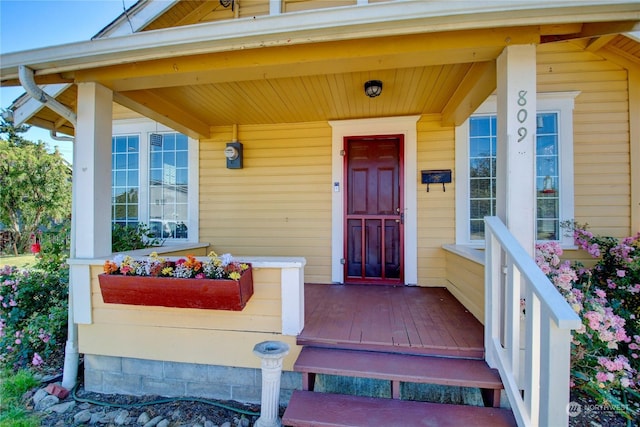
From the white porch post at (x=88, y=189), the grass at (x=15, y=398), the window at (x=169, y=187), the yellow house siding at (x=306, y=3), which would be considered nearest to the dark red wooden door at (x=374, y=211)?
the yellow house siding at (x=306, y=3)

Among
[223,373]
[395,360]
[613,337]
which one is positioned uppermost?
[613,337]

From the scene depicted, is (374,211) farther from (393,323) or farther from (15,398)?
(15,398)

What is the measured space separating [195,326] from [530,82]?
2.86 m

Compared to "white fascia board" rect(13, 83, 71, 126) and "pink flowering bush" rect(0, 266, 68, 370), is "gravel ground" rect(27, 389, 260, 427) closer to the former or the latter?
"pink flowering bush" rect(0, 266, 68, 370)

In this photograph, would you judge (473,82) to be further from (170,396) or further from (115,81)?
(170,396)

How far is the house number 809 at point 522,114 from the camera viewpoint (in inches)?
71.4

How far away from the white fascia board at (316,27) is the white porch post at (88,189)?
11.5 inches

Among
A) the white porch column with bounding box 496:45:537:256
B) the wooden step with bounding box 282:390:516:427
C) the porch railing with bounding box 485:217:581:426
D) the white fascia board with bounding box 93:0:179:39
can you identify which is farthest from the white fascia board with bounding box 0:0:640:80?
the wooden step with bounding box 282:390:516:427

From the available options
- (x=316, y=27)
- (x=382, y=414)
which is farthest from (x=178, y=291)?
(x=316, y=27)

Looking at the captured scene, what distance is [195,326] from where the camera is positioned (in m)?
2.21

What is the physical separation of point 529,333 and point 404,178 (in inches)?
96.2

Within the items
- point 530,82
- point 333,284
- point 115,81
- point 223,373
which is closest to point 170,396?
point 223,373

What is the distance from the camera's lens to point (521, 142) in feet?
5.97

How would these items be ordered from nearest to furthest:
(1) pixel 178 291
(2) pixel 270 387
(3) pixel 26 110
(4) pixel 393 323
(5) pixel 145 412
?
1. (2) pixel 270 387
2. (1) pixel 178 291
3. (5) pixel 145 412
4. (4) pixel 393 323
5. (3) pixel 26 110
